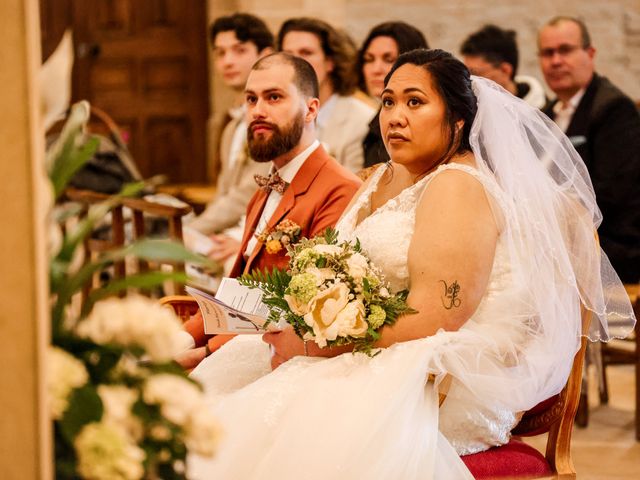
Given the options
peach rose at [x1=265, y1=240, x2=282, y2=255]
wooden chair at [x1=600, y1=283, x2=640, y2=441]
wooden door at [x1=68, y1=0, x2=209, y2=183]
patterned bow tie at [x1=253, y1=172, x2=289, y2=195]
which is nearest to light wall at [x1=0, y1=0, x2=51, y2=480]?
peach rose at [x1=265, y1=240, x2=282, y2=255]

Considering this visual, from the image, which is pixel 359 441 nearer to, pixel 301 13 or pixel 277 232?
pixel 277 232

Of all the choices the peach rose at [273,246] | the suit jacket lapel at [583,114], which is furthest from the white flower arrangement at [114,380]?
the suit jacket lapel at [583,114]

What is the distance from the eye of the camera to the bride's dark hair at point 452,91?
272 centimetres

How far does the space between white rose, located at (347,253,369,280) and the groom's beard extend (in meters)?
1.06

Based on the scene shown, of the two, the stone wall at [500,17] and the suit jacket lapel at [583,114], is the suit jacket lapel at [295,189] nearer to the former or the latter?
the suit jacket lapel at [583,114]

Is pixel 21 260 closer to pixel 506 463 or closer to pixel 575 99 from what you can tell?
pixel 506 463

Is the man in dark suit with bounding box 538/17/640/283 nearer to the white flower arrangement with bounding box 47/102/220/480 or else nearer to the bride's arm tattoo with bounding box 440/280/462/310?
the bride's arm tattoo with bounding box 440/280/462/310

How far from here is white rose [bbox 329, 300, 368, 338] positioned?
2406 mm

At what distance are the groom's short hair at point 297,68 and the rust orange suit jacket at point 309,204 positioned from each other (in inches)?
10.9

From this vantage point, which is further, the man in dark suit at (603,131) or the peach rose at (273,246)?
the man in dark suit at (603,131)

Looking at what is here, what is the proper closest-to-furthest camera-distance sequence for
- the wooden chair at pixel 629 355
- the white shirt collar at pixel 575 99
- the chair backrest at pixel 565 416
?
the chair backrest at pixel 565 416, the wooden chair at pixel 629 355, the white shirt collar at pixel 575 99

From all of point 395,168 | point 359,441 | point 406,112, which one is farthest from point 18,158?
point 395,168

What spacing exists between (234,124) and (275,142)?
1.95 metres

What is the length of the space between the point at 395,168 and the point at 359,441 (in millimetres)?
939
